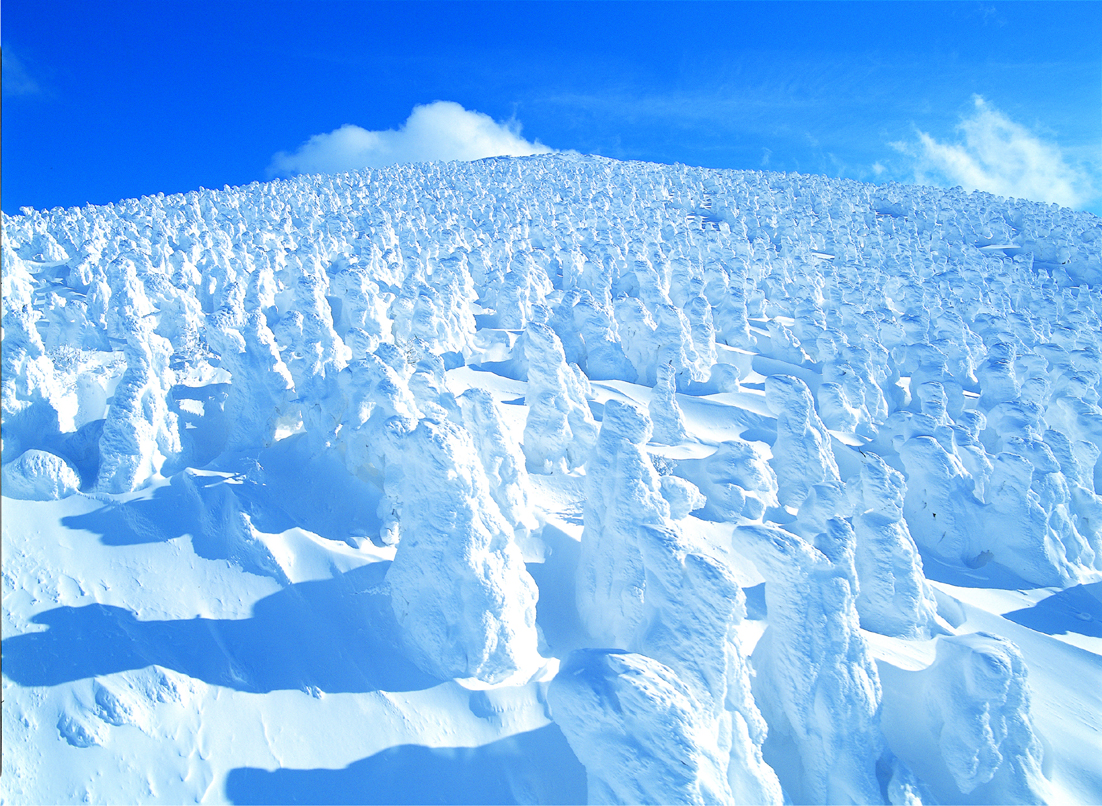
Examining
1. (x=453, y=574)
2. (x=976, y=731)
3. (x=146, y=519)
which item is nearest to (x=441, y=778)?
(x=453, y=574)

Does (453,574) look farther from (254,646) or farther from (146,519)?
(146,519)

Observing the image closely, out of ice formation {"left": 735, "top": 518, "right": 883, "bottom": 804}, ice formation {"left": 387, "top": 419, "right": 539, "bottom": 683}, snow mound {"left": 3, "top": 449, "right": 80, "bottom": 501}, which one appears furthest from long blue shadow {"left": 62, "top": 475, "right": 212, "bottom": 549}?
ice formation {"left": 735, "top": 518, "right": 883, "bottom": 804}

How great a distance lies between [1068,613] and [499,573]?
29.2 feet

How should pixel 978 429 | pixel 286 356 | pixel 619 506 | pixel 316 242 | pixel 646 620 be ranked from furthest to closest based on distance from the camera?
pixel 316 242 → pixel 978 429 → pixel 286 356 → pixel 619 506 → pixel 646 620

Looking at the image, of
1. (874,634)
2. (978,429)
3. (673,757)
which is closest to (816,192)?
(978,429)

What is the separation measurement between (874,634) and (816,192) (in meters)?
51.3

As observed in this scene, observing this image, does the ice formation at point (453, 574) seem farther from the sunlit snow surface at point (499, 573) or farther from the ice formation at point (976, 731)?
the ice formation at point (976, 731)

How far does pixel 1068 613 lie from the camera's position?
858 cm

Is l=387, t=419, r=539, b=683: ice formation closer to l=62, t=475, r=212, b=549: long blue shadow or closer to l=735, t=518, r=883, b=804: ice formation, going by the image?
l=62, t=475, r=212, b=549: long blue shadow

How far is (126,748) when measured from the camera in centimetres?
450

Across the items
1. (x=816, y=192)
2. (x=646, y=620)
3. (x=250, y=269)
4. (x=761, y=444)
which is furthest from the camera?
(x=816, y=192)

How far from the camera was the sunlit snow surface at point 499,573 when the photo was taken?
468cm

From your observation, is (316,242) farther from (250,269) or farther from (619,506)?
(619,506)

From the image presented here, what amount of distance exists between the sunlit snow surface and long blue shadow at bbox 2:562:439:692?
26 millimetres
